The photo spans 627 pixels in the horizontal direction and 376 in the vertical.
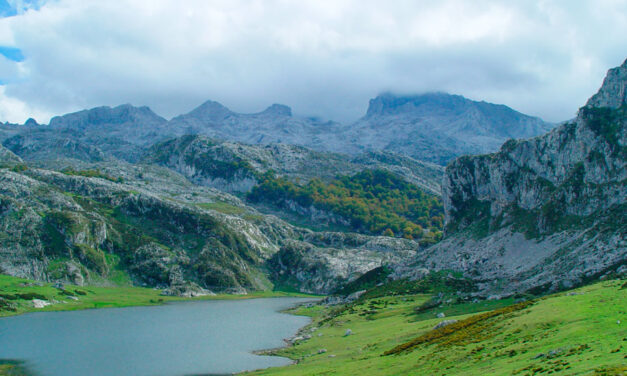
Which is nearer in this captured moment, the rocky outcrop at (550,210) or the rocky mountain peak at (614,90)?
the rocky outcrop at (550,210)

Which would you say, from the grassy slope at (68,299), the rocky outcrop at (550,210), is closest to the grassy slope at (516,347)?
the rocky outcrop at (550,210)

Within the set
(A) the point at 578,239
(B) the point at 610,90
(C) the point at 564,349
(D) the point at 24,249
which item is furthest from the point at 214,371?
(D) the point at 24,249

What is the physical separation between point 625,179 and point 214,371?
107284 mm

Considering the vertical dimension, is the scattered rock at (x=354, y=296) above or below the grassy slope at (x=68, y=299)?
below

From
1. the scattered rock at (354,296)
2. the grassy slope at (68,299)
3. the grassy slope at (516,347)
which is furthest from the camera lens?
the scattered rock at (354,296)

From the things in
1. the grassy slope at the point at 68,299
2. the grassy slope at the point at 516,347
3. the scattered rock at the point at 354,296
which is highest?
the grassy slope at the point at 516,347

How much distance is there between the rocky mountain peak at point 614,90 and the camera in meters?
132

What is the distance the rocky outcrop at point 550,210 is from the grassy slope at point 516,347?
40.2 meters

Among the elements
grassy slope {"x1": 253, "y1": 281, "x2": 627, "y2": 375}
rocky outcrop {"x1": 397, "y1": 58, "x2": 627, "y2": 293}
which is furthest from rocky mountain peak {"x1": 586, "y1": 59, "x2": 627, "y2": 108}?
grassy slope {"x1": 253, "y1": 281, "x2": 627, "y2": 375}

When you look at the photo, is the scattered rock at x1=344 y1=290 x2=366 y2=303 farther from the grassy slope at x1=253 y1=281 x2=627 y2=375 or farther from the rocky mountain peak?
the rocky mountain peak

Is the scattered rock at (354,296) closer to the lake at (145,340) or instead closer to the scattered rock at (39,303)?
the lake at (145,340)

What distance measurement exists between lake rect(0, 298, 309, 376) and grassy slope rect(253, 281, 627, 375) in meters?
17.6

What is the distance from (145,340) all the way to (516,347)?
87.3 meters

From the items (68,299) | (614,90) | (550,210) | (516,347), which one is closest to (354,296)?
(550,210)
